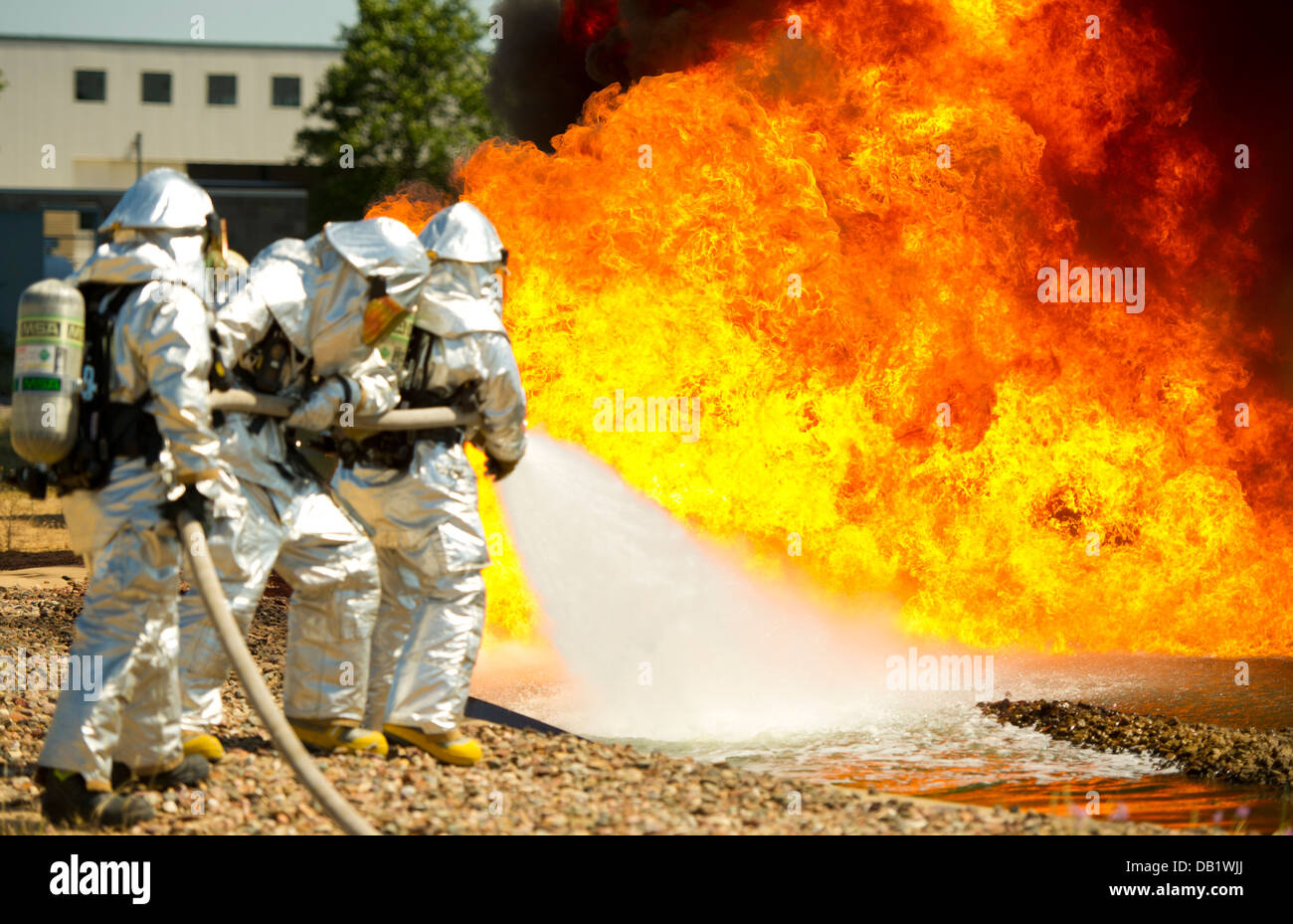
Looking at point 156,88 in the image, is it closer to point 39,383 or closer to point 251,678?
point 39,383

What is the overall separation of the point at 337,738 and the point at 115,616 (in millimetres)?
1364

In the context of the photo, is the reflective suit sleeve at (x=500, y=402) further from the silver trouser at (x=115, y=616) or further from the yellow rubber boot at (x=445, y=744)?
the silver trouser at (x=115, y=616)

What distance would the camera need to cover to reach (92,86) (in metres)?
47.3

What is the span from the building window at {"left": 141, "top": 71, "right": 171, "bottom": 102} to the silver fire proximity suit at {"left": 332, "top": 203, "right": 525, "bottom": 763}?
150 ft

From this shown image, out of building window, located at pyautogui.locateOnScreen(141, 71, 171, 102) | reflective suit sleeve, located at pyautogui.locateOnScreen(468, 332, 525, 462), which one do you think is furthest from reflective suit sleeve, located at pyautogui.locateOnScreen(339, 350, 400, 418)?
building window, located at pyautogui.locateOnScreen(141, 71, 171, 102)

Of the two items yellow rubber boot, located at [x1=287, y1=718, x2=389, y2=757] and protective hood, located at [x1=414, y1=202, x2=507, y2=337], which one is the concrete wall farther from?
yellow rubber boot, located at [x1=287, y1=718, x2=389, y2=757]

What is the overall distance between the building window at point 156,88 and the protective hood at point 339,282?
46027 millimetres

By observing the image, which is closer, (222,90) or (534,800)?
(534,800)

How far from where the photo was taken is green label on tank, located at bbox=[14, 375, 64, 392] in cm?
481

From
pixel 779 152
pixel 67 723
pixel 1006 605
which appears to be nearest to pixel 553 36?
pixel 779 152

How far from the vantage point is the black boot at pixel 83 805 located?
483 centimetres

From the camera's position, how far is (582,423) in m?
9.63
